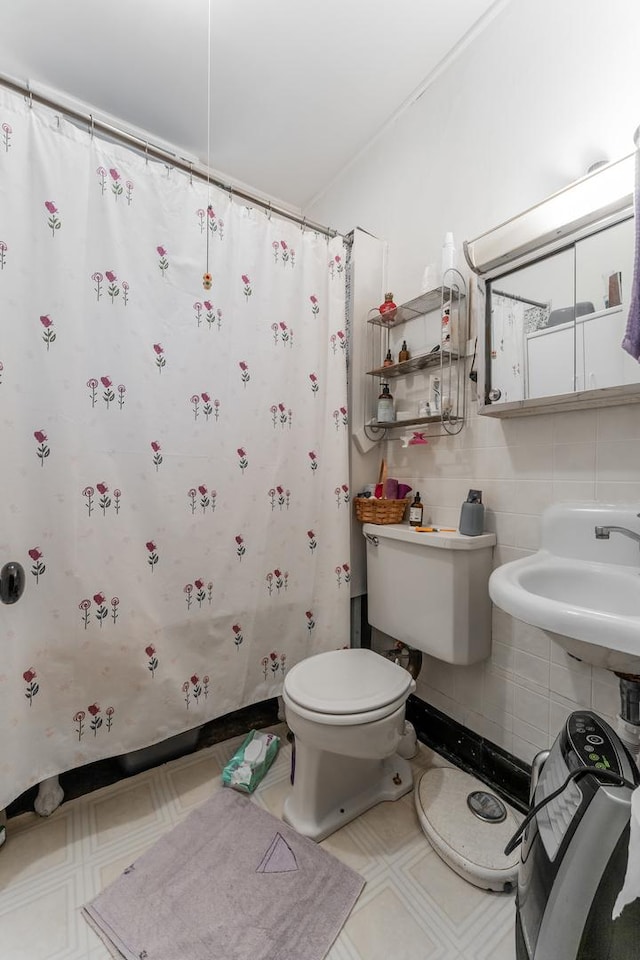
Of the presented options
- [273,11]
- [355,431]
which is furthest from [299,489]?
[273,11]

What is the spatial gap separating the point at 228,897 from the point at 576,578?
1.18 meters

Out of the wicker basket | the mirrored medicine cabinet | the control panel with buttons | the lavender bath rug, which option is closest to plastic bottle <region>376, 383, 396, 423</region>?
the wicker basket

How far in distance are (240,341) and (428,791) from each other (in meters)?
1.61

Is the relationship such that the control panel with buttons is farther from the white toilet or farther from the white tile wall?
the white toilet

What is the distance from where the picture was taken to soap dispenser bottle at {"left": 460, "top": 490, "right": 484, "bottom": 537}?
129cm

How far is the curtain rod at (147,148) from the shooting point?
1077 mm

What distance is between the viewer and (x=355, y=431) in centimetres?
171

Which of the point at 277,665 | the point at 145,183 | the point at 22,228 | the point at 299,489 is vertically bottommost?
the point at 277,665

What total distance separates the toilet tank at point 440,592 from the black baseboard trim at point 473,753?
1.05ft

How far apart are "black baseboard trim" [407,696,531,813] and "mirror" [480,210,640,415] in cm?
111

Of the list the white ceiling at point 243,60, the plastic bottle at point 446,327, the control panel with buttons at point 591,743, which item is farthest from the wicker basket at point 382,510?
the white ceiling at point 243,60

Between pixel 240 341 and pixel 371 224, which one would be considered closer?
pixel 240 341

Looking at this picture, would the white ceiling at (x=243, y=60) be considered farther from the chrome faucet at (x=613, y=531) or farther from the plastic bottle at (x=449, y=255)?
the chrome faucet at (x=613, y=531)

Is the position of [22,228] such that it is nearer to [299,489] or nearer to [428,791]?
[299,489]
